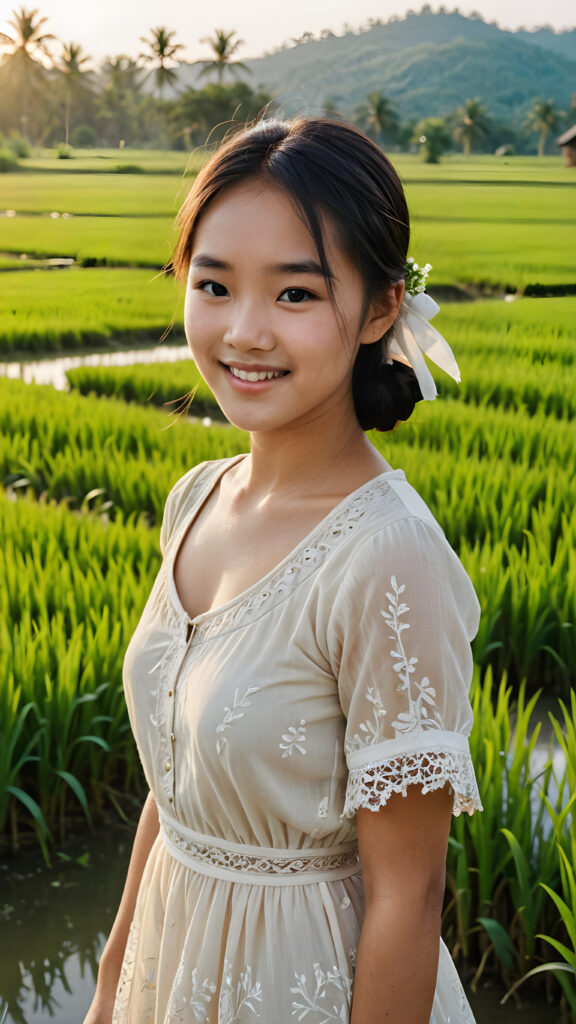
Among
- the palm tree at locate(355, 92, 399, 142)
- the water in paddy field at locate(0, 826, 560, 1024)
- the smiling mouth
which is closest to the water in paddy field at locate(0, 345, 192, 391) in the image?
the palm tree at locate(355, 92, 399, 142)

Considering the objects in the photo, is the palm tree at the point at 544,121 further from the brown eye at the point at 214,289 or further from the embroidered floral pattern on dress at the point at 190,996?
the embroidered floral pattern on dress at the point at 190,996

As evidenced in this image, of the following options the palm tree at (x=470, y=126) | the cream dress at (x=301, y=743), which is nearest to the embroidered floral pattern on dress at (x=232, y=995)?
the cream dress at (x=301, y=743)

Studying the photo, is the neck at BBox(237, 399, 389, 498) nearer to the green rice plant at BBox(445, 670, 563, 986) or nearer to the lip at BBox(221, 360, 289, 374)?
the lip at BBox(221, 360, 289, 374)

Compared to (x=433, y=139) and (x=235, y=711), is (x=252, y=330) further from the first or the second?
(x=433, y=139)

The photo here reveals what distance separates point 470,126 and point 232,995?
9372 mm

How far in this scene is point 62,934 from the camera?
2.08 metres

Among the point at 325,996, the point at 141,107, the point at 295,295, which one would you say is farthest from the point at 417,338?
the point at 141,107

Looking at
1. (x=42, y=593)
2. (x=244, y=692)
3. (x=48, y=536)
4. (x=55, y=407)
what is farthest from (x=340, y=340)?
(x=55, y=407)

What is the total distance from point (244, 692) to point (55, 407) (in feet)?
16.6

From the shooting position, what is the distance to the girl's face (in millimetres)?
873

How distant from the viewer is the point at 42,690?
2.29 meters

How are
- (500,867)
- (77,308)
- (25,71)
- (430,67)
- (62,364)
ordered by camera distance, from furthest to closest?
(430,67)
(77,308)
(62,364)
(25,71)
(500,867)

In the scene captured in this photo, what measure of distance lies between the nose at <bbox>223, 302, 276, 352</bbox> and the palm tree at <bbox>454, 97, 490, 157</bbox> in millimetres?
8752

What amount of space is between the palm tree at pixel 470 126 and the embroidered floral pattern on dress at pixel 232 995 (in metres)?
8.94
